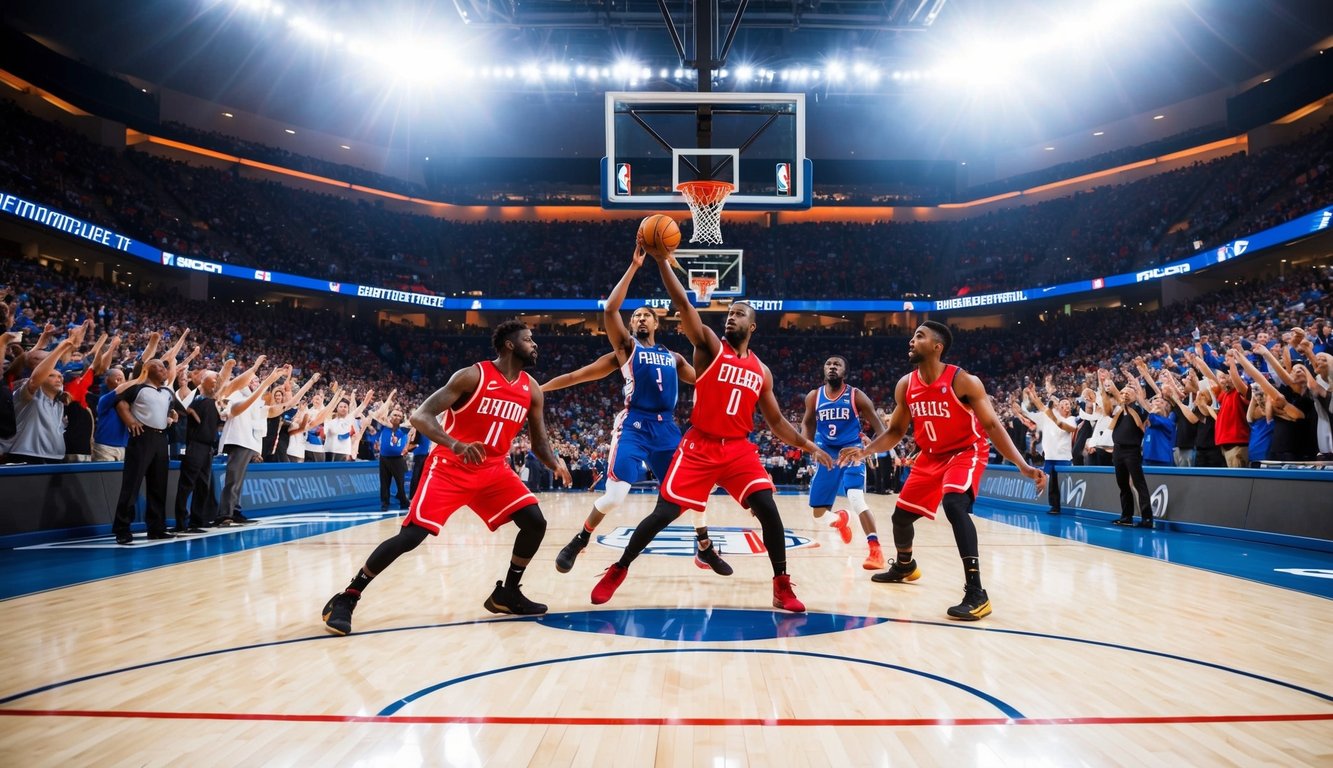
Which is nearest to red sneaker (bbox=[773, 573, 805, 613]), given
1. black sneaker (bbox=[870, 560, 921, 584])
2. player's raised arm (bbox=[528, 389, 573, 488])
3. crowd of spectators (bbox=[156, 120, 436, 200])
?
black sneaker (bbox=[870, 560, 921, 584])

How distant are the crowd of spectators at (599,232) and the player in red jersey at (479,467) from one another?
24.1m

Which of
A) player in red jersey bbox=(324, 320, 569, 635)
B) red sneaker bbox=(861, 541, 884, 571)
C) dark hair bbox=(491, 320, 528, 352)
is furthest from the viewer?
red sneaker bbox=(861, 541, 884, 571)

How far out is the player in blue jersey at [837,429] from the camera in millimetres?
8023

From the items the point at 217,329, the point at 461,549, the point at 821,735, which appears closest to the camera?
the point at 821,735

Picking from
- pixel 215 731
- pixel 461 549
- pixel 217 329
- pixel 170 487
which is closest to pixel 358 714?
pixel 215 731

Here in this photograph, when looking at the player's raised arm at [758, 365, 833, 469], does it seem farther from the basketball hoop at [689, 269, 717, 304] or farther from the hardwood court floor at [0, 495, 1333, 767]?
the basketball hoop at [689, 269, 717, 304]

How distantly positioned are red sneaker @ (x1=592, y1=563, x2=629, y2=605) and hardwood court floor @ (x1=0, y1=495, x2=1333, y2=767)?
0.11 metres

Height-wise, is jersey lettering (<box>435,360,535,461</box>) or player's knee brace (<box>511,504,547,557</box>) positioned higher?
jersey lettering (<box>435,360,535,461</box>)

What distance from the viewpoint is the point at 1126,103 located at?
33.2 meters

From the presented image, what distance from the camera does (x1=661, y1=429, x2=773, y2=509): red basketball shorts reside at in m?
5.36

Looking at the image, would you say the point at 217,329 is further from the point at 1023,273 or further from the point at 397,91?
the point at 1023,273

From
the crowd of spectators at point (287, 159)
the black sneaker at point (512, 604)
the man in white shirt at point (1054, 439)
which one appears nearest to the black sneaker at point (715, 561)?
the black sneaker at point (512, 604)

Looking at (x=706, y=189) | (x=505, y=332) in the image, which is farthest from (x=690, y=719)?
(x=706, y=189)

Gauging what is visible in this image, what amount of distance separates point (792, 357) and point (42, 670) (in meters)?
32.8
